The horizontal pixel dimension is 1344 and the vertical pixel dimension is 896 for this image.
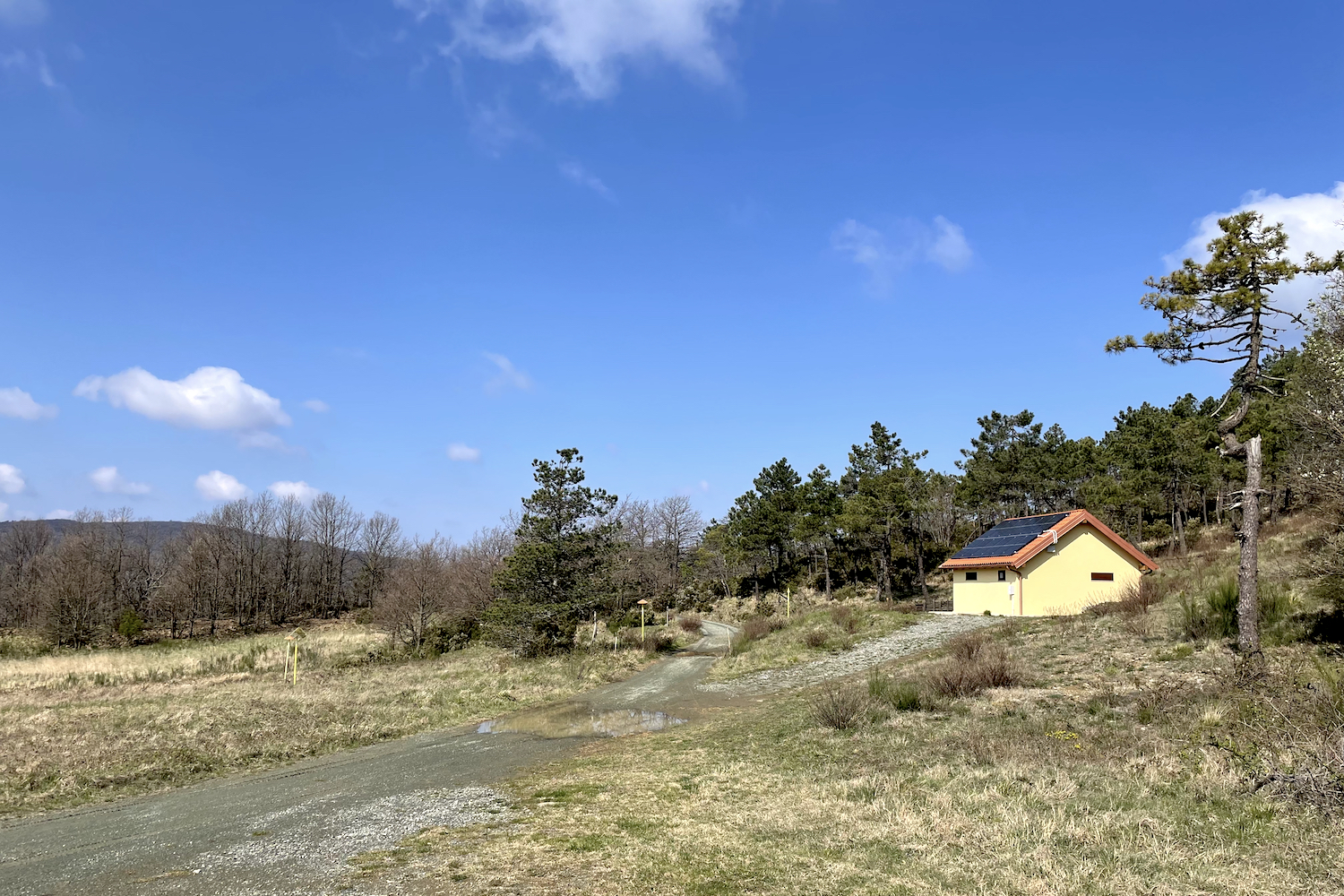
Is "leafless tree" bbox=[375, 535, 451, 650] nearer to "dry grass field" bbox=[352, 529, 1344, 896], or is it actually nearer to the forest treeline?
the forest treeline

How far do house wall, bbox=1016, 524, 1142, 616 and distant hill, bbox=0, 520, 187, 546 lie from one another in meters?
81.3

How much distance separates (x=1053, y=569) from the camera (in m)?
32.0

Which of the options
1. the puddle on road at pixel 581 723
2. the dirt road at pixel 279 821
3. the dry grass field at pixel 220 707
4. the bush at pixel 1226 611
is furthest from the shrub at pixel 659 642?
the bush at pixel 1226 611

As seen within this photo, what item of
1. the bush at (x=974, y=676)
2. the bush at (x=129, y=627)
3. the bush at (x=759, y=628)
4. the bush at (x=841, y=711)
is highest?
the bush at (x=974, y=676)

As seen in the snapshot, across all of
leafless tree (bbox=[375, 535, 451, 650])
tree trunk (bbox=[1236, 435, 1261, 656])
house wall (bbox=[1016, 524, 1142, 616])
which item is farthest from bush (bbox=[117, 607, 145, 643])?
tree trunk (bbox=[1236, 435, 1261, 656])

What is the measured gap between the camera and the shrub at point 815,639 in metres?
27.3

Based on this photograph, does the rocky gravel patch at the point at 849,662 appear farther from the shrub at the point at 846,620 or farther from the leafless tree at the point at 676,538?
the leafless tree at the point at 676,538

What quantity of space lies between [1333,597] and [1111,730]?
8048 mm

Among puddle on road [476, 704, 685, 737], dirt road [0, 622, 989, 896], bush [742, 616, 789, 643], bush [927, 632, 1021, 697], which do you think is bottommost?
bush [742, 616, 789, 643]

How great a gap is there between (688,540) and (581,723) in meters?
53.4

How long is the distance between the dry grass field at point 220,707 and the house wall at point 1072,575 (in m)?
17.5

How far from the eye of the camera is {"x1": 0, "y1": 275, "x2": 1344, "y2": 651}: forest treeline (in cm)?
2775

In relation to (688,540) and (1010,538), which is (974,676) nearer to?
(1010,538)

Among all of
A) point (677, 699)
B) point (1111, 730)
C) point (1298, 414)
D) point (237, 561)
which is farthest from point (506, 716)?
point (237, 561)
